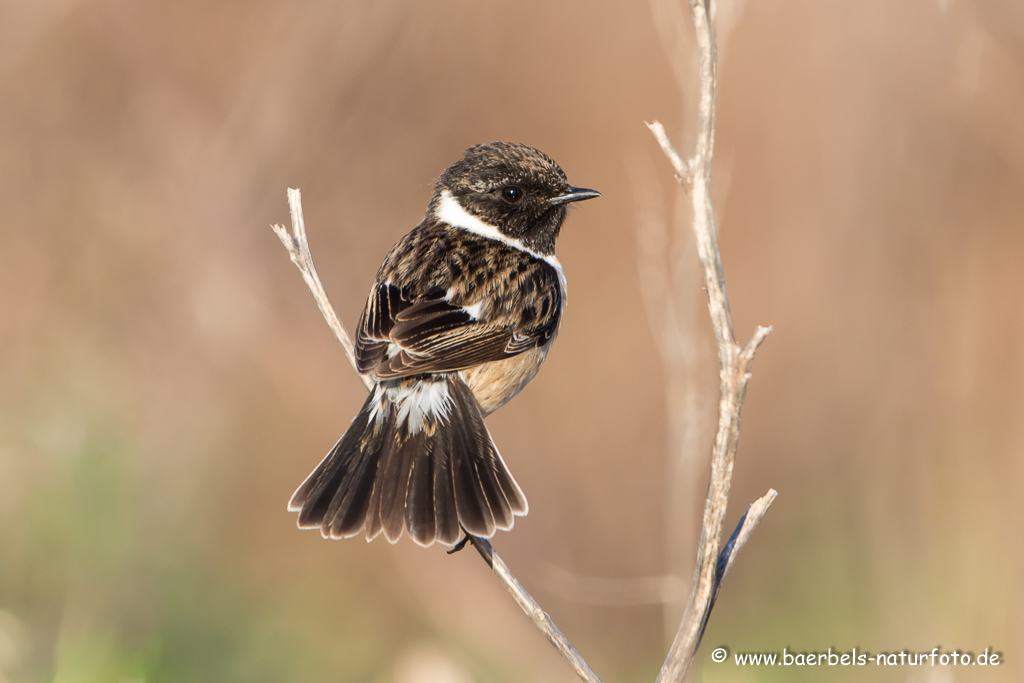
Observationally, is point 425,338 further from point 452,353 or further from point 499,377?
point 499,377

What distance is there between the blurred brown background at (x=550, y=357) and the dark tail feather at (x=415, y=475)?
0.86 metres

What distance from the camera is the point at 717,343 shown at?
86.7 inches

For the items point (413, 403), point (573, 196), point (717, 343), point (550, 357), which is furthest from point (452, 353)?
point (550, 357)

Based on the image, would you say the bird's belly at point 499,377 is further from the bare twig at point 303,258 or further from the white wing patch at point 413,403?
the bare twig at point 303,258

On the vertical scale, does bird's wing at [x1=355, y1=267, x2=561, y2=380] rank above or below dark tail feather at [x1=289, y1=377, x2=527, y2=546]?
above

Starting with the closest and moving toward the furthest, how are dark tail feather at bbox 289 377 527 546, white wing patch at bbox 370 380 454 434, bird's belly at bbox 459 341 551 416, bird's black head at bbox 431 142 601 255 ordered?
dark tail feather at bbox 289 377 527 546, white wing patch at bbox 370 380 454 434, bird's belly at bbox 459 341 551 416, bird's black head at bbox 431 142 601 255

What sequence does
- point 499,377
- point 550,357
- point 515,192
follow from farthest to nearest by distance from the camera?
point 550,357, point 515,192, point 499,377

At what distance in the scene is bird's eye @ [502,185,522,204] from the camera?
4.52 m

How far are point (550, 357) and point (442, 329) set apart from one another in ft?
15.8

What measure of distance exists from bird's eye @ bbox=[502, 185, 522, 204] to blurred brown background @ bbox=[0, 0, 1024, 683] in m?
0.90

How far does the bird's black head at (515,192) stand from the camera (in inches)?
177

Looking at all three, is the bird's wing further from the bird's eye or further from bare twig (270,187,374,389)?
the bird's eye

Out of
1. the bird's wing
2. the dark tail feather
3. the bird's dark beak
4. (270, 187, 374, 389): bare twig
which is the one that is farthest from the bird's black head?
(270, 187, 374, 389): bare twig

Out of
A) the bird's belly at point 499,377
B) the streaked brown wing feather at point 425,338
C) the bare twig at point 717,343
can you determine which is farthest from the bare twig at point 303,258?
the bare twig at point 717,343
